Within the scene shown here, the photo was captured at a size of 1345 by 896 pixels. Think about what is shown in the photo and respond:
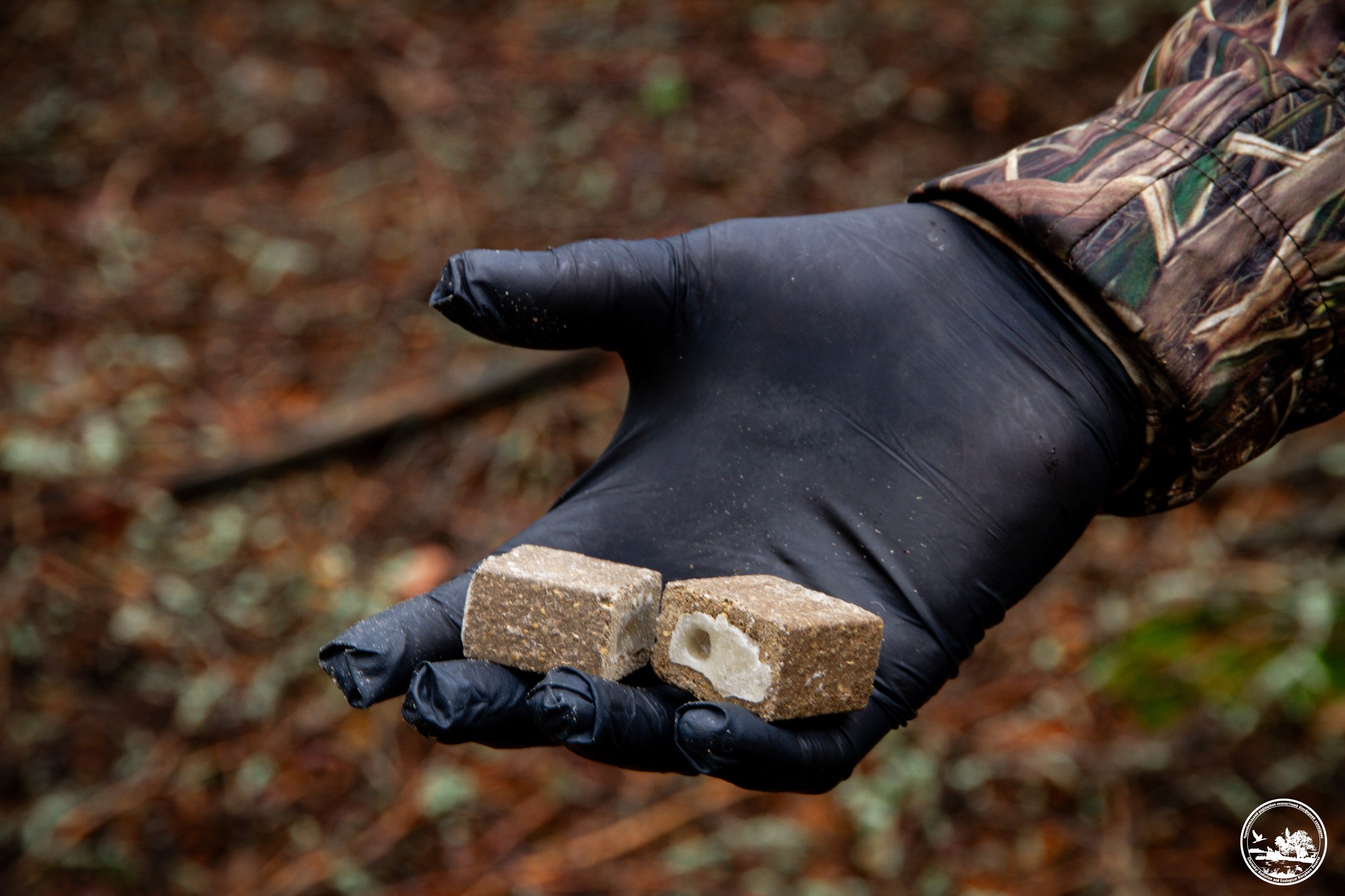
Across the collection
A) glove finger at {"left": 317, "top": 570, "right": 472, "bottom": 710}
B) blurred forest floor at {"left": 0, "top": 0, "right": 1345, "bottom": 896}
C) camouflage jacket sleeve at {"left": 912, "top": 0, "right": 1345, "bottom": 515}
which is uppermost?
camouflage jacket sleeve at {"left": 912, "top": 0, "right": 1345, "bottom": 515}

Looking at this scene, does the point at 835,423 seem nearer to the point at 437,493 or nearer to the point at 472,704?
the point at 472,704

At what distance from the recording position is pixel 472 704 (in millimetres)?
1573

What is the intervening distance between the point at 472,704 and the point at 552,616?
18cm

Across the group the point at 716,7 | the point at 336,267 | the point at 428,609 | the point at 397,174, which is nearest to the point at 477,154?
the point at 397,174

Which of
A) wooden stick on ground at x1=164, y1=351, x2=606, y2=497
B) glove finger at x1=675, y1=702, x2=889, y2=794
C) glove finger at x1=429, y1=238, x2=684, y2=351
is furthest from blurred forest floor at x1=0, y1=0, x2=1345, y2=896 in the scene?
glove finger at x1=429, y1=238, x2=684, y2=351

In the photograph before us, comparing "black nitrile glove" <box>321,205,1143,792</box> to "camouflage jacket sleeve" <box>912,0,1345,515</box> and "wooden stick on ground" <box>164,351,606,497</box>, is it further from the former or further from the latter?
"wooden stick on ground" <box>164,351,606,497</box>

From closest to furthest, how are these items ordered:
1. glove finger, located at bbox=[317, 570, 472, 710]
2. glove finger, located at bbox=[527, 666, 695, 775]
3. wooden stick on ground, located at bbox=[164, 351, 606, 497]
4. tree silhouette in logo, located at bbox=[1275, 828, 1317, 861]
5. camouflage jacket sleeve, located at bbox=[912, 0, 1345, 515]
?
glove finger, located at bbox=[527, 666, 695, 775], glove finger, located at bbox=[317, 570, 472, 710], camouflage jacket sleeve, located at bbox=[912, 0, 1345, 515], tree silhouette in logo, located at bbox=[1275, 828, 1317, 861], wooden stick on ground, located at bbox=[164, 351, 606, 497]

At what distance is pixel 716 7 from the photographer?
595 centimetres

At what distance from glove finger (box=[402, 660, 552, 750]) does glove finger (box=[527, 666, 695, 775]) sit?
67 millimetres

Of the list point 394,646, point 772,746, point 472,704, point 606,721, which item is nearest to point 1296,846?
point 772,746

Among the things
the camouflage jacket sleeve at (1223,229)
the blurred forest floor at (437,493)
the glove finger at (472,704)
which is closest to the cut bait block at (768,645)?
the glove finger at (472,704)

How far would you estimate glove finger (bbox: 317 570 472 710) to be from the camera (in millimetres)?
1588

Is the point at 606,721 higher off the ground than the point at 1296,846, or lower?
higher

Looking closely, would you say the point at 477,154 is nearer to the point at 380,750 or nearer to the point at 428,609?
the point at 380,750
